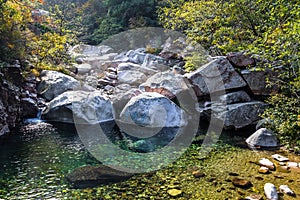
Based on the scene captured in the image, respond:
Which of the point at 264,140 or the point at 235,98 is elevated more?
the point at 235,98

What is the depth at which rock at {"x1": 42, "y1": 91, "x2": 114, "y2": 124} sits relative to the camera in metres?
10.1

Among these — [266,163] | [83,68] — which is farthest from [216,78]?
[83,68]

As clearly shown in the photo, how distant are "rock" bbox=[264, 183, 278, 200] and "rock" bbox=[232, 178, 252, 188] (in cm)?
33

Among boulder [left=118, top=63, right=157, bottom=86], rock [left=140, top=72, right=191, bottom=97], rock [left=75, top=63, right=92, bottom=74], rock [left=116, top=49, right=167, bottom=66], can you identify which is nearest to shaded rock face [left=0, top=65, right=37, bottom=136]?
boulder [left=118, top=63, right=157, bottom=86]

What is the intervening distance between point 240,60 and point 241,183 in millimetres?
5565

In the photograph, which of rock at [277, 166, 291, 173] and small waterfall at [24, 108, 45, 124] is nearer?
rock at [277, 166, 291, 173]

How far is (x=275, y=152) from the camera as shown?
22.4 ft

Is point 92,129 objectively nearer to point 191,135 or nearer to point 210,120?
point 191,135

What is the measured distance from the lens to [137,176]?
5648 mm

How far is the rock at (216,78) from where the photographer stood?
31.6ft

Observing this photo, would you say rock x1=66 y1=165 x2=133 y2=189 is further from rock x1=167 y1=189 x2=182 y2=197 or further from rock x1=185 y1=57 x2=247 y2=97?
rock x1=185 y1=57 x2=247 y2=97

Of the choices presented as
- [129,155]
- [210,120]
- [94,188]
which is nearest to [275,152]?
[210,120]

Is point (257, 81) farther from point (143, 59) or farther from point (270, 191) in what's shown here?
point (143, 59)

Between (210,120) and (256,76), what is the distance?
232 cm
